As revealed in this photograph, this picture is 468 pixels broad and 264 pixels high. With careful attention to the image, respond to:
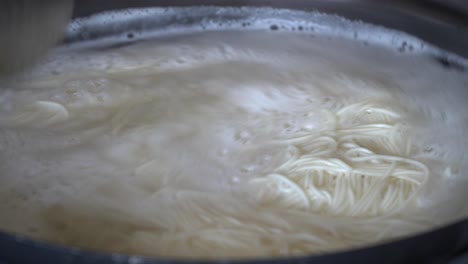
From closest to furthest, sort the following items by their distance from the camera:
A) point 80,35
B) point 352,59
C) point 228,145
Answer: point 228,145 < point 352,59 < point 80,35

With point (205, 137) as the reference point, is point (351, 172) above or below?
below

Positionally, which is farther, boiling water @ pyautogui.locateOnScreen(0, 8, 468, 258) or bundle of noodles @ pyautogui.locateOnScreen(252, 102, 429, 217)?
bundle of noodles @ pyautogui.locateOnScreen(252, 102, 429, 217)

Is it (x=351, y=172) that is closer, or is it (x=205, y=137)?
(x=351, y=172)

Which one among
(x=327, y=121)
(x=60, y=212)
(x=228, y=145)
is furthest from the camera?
(x=327, y=121)

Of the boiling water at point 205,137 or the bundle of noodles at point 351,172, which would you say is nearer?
the boiling water at point 205,137

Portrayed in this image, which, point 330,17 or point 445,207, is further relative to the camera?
point 330,17

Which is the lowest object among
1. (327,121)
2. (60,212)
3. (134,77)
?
(60,212)

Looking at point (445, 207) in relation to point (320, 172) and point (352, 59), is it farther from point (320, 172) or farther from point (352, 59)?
point (352, 59)

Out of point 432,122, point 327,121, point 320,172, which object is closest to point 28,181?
point 320,172
